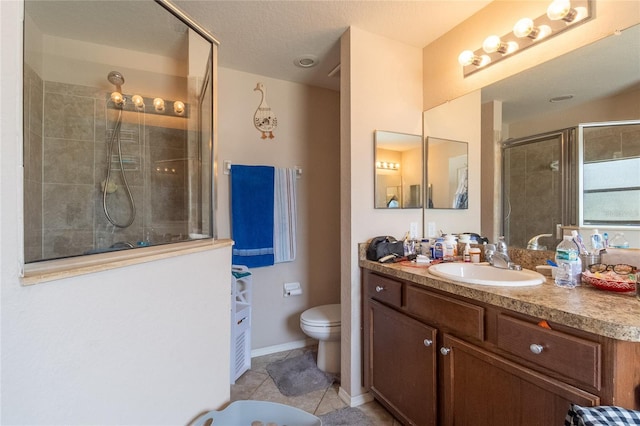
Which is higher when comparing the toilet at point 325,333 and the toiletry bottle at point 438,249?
the toiletry bottle at point 438,249

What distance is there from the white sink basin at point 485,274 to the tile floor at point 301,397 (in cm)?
92

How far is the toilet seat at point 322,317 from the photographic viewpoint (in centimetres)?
199

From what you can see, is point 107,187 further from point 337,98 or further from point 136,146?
point 337,98

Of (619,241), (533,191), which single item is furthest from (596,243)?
(533,191)

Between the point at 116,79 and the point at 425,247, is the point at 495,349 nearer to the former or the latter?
the point at 425,247

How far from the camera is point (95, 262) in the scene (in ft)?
2.68

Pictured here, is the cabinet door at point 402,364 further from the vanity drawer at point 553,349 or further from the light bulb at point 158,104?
the light bulb at point 158,104

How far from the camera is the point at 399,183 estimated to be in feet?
6.41

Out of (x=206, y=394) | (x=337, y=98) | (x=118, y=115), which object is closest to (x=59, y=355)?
(x=206, y=394)

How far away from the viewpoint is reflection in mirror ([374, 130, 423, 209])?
1864 millimetres

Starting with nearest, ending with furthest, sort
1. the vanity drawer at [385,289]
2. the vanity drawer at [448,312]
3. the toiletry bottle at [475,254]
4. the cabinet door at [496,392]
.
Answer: the cabinet door at [496,392]
the vanity drawer at [448,312]
the vanity drawer at [385,289]
the toiletry bottle at [475,254]

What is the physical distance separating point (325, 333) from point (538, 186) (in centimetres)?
158

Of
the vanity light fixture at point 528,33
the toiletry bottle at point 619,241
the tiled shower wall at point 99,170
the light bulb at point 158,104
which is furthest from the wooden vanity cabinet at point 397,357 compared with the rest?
the light bulb at point 158,104

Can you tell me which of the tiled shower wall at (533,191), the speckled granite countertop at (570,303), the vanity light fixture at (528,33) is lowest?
the speckled granite countertop at (570,303)
